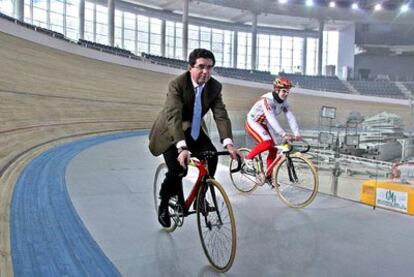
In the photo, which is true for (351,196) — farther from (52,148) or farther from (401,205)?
(52,148)

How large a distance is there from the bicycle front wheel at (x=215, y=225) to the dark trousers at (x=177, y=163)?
0.21 m

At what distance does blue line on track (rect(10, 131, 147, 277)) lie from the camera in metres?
2.32

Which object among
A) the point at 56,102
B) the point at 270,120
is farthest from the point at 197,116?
the point at 56,102

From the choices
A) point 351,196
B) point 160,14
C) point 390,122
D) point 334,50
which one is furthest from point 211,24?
point 351,196

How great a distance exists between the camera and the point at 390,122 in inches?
450

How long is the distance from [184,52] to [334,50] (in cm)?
2109

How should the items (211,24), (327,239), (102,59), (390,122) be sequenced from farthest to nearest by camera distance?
1. (211,24)
2. (102,59)
3. (390,122)
4. (327,239)

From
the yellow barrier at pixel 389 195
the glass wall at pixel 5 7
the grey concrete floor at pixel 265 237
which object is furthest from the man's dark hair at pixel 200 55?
the glass wall at pixel 5 7

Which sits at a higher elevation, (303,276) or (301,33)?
(301,33)

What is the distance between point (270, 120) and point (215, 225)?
202 centimetres

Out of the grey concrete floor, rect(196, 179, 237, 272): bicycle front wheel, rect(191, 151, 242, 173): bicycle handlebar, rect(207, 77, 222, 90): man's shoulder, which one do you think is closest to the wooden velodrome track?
the grey concrete floor

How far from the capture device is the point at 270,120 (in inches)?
165

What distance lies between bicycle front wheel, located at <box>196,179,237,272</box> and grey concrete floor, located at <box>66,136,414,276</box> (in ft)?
0.29

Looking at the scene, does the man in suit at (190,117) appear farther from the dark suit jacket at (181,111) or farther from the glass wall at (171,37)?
the glass wall at (171,37)
